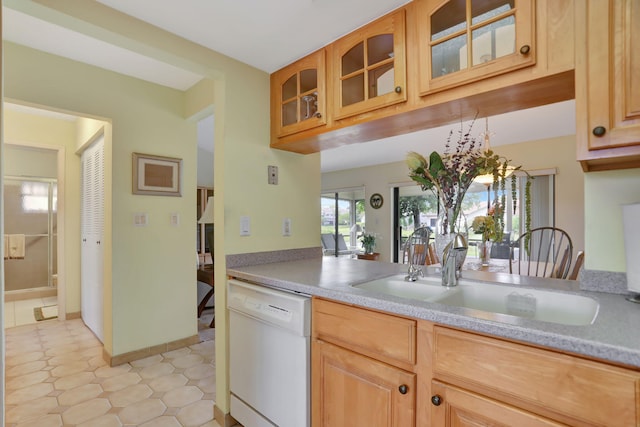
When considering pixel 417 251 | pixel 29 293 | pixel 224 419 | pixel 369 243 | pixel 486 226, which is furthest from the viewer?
pixel 369 243

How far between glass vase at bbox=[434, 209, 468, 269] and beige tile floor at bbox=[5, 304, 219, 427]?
5.34ft

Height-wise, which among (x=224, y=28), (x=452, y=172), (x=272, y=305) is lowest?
(x=272, y=305)

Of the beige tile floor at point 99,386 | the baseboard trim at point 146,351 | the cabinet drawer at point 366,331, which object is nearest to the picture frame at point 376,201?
the beige tile floor at point 99,386

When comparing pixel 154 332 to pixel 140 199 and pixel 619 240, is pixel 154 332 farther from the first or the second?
pixel 619 240

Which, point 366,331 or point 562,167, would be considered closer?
point 366,331

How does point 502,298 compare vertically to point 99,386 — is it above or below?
above

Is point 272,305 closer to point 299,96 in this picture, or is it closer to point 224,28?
point 299,96

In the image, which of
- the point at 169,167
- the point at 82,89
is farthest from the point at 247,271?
the point at 82,89

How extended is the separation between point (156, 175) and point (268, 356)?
2.04 m

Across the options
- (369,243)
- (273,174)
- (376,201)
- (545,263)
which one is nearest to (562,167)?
(545,263)

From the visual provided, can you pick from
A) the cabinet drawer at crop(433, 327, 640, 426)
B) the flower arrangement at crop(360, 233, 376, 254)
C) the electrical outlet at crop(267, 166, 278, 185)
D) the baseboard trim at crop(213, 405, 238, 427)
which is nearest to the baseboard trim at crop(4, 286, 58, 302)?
the baseboard trim at crop(213, 405, 238, 427)

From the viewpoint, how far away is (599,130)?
0.95 meters

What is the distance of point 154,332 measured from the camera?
9.13ft

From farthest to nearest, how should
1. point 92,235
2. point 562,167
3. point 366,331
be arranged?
point 562,167 < point 92,235 < point 366,331
